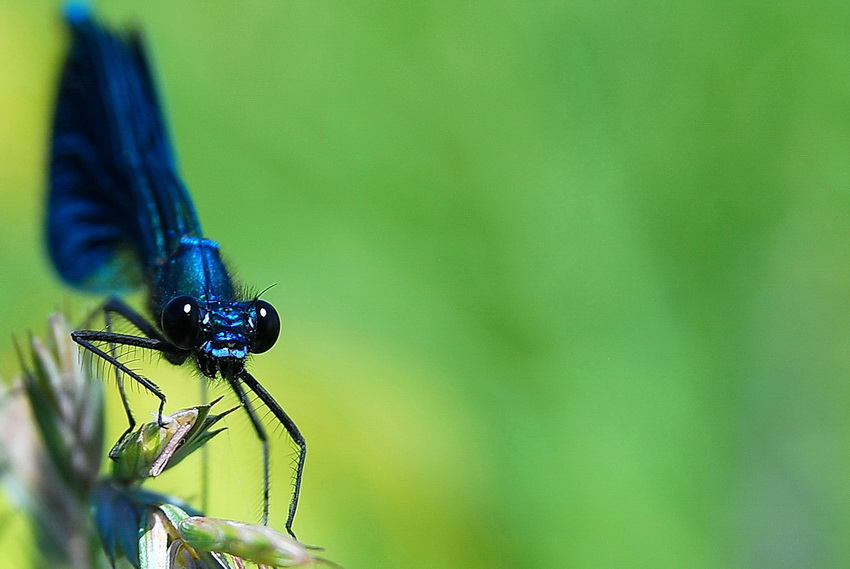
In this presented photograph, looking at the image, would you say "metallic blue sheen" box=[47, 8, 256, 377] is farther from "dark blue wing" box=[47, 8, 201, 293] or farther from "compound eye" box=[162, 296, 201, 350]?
"compound eye" box=[162, 296, 201, 350]

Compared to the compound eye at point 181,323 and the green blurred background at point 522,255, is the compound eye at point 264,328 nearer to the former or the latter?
the compound eye at point 181,323

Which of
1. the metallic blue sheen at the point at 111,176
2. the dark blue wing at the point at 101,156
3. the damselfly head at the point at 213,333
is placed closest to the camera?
the damselfly head at the point at 213,333

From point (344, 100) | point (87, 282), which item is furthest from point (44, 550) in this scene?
point (344, 100)

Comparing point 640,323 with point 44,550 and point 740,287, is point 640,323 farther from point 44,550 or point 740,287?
point 44,550

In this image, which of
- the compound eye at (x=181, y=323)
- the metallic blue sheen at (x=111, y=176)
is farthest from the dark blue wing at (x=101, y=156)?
the compound eye at (x=181, y=323)

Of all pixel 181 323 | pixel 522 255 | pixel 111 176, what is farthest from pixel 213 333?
pixel 522 255
